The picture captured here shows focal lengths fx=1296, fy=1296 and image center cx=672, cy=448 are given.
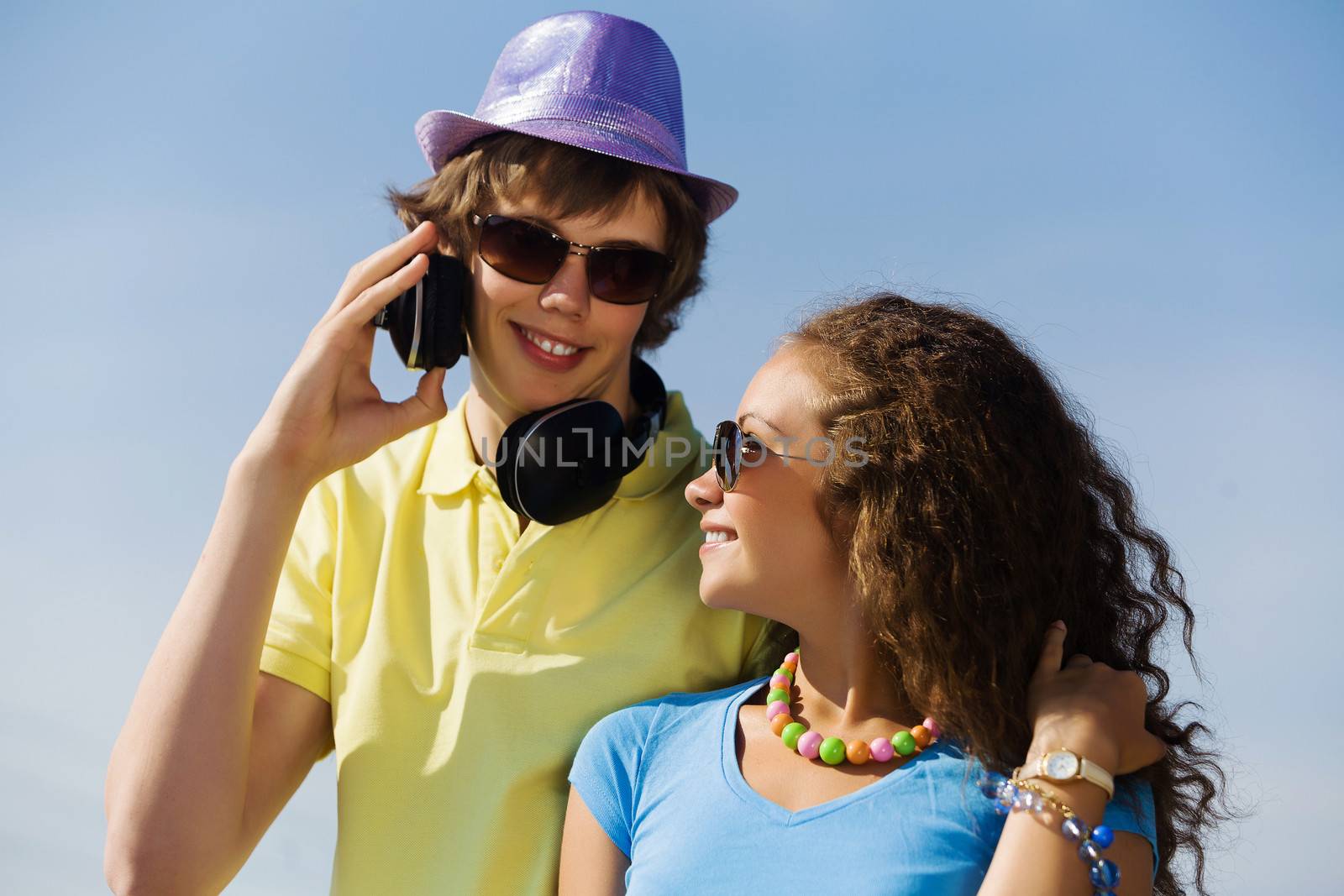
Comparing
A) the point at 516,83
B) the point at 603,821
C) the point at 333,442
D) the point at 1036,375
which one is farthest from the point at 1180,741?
the point at 516,83

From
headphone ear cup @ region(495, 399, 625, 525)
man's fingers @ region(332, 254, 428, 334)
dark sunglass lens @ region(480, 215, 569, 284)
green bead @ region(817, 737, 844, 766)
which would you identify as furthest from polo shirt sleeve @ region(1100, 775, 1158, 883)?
man's fingers @ region(332, 254, 428, 334)

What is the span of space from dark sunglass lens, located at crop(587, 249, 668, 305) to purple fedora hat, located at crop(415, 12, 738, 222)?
25cm

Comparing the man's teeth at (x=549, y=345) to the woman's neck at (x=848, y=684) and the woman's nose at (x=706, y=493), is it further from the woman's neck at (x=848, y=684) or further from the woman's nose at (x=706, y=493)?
the woman's neck at (x=848, y=684)

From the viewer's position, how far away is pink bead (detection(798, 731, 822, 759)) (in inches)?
111

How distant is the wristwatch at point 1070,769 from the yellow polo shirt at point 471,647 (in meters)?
1.01

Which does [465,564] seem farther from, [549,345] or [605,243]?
[605,243]

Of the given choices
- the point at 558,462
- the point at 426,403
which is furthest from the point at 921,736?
the point at 426,403

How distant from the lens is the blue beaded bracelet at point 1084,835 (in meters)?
2.44

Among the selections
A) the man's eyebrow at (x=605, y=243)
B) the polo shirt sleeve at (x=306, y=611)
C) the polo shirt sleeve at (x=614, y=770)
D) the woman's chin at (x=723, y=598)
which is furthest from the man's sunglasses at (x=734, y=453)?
the polo shirt sleeve at (x=306, y=611)

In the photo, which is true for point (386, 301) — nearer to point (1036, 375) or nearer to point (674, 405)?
point (674, 405)

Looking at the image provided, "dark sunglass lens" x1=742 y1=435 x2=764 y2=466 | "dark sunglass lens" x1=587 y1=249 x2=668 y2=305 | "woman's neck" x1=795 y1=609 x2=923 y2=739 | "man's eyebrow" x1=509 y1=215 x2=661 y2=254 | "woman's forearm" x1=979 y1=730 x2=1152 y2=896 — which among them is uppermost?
"man's eyebrow" x1=509 y1=215 x2=661 y2=254

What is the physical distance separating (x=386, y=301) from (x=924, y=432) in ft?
4.59

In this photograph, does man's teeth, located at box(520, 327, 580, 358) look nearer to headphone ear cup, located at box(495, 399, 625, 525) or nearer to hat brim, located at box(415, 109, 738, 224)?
headphone ear cup, located at box(495, 399, 625, 525)

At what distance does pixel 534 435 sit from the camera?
321 centimetres
